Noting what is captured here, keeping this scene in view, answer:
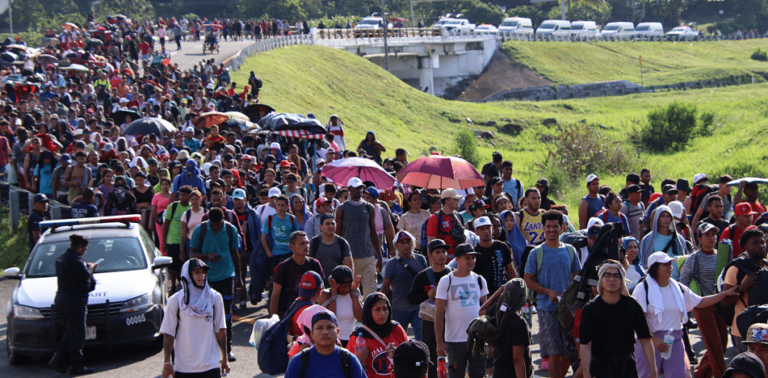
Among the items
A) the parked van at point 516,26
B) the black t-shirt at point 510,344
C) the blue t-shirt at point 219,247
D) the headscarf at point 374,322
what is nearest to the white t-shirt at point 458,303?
the black t-shirt at point 510,344

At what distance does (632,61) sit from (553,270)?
80.5 metres

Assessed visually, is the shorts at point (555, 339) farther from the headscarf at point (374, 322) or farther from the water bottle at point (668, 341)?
the headscarf at point (374, 322)

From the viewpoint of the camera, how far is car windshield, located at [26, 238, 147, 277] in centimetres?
980

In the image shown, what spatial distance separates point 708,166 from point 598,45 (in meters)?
55.0

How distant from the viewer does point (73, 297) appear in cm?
862

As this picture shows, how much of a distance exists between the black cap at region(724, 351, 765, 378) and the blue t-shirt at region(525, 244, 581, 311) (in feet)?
9.07

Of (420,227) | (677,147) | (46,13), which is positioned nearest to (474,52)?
(677,147)

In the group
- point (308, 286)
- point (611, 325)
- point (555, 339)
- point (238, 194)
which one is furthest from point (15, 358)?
point (611, 325)

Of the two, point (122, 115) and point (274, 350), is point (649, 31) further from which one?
point (274, 350)

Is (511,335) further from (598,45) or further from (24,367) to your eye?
(598,45)

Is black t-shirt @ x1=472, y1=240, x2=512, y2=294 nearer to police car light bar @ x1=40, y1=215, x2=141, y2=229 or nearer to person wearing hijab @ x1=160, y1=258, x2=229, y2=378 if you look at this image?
person wearing hijab @ x1=160, y1=258, x2=229, y2=378

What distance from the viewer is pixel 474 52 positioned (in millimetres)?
75250

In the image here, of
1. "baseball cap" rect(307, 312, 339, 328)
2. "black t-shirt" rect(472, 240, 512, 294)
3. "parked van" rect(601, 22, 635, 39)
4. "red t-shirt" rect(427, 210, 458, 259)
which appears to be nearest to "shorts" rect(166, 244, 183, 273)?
"red t-shirt" rect(427, 210, 458, 259)

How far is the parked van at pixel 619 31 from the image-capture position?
292ft
